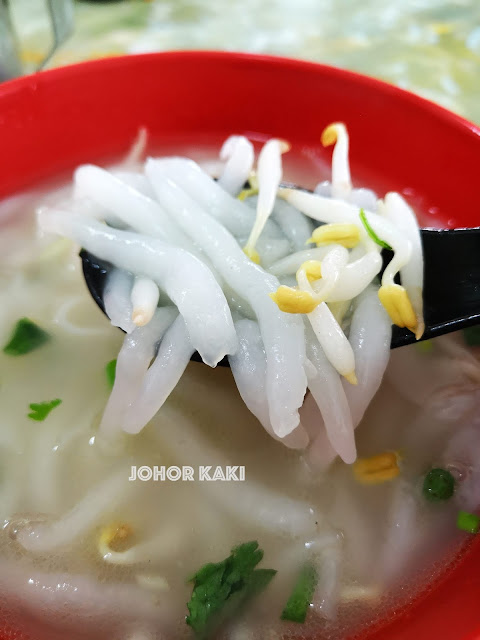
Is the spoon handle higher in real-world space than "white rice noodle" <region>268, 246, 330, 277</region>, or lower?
lower

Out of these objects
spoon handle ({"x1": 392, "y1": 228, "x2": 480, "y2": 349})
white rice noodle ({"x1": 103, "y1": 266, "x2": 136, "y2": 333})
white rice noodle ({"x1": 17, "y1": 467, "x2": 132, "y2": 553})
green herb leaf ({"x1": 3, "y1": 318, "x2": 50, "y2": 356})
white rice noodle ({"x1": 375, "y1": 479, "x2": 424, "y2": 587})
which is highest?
white rice noodle ({"x1": 103, "y1": 266, "x2": 136, "y2": 333})

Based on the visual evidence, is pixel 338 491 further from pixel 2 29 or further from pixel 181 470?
pixel 2 29

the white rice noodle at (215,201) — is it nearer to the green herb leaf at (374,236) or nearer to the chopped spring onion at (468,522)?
the green herb leaf at (374,236)

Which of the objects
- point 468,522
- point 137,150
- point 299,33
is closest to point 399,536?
point 468,522

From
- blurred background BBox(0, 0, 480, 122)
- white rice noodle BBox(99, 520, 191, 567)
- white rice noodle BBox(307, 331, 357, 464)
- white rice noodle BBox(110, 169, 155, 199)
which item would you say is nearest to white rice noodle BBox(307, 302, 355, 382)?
white rice noodle BBox(307, 331, 357, 464)

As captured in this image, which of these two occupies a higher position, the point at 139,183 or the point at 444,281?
the point at 139,183

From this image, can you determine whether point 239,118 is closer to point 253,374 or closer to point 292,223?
point 292,223

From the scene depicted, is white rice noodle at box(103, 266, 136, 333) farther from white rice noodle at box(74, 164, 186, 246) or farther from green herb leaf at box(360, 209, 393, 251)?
green herb leaf at box(360, 209, 393, 251)
